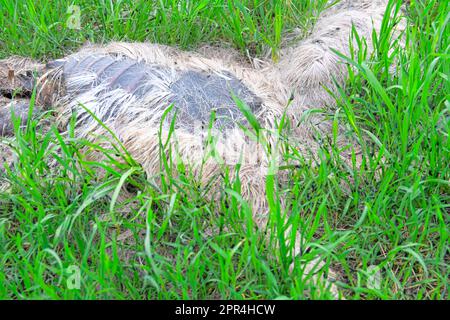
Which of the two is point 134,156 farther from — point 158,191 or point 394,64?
point 394,64

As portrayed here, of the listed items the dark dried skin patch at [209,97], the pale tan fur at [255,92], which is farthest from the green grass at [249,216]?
the dark dried skin patch at [209,97]

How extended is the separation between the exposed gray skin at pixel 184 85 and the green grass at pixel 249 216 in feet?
1.19

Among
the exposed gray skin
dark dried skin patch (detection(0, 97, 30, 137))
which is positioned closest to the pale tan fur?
the exposed gray skin

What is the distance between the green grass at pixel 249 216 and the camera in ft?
6.97

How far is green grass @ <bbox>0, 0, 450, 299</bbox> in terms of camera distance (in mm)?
2123

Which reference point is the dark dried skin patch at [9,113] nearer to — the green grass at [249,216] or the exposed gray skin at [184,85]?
the exposed gray skin at [184,85]

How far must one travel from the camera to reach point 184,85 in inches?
116

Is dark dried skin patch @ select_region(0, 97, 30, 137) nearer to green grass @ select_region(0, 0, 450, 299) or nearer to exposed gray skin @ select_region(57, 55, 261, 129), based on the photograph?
exposed gray skin @ select_region(57, 55, 261, 129)

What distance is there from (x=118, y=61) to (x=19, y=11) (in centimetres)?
78

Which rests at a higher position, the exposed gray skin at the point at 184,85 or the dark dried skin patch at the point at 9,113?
the exposed gray skin at the point at 184,85

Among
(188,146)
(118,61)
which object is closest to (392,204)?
(188,146)

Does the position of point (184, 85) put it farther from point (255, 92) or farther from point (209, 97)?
point (255, 92)

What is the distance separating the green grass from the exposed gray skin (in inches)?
14.3

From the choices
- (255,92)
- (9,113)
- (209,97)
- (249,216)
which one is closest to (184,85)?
(209,97)
